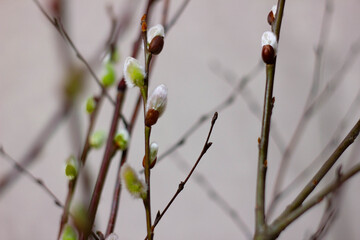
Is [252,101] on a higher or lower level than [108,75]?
lower

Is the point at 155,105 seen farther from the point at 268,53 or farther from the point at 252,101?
the point at 252,101

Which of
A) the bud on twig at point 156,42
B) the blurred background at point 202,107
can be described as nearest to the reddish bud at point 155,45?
the bud on twig at point 156,42

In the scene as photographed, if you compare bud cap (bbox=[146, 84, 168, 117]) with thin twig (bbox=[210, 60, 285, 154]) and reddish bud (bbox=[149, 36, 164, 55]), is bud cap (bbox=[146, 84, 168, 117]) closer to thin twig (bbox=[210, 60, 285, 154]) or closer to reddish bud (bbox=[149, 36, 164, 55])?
reddish bud (bbox=[149, 36, 164, 55])

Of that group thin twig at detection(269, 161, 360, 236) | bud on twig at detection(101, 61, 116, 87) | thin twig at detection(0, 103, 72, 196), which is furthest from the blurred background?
thin twig at detection(269, 161, 360, 236)

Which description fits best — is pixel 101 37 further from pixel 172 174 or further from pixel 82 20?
pixel 172 174

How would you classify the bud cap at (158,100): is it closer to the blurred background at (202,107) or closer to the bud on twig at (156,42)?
the bud on twig at (156,42)

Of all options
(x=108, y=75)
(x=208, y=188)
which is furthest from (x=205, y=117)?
(x=208, y=188)
